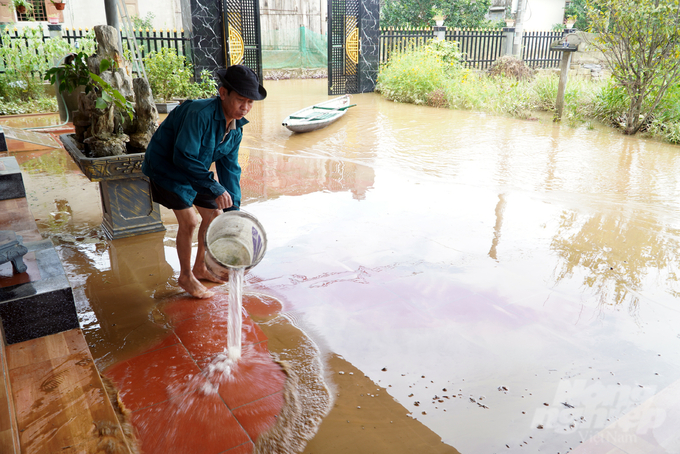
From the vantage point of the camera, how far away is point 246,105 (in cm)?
292

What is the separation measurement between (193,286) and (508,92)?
11.5 m

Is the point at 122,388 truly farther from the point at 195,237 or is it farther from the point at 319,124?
the point at 319,124

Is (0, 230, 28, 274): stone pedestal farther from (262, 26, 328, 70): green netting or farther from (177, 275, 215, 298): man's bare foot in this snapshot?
(262, 26, 328, 70): green netting

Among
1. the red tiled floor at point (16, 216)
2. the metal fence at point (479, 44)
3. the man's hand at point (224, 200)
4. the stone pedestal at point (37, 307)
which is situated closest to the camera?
the stone pedestal at point (37, 307)

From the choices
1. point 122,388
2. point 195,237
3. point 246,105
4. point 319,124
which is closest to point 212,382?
point 122,388

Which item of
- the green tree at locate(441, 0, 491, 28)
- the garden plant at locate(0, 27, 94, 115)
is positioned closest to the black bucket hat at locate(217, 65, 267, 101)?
the garden plant at locate(0, 27, 94, 115)

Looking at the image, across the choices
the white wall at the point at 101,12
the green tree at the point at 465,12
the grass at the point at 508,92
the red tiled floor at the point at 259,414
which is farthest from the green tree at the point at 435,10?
the red tiled floor at the point at 259,414

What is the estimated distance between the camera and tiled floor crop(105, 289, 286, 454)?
89.6 inches

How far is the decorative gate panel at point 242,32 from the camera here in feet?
45.9

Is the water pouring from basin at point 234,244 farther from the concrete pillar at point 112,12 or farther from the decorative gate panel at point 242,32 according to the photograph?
the decorative gate panel at point 242,32

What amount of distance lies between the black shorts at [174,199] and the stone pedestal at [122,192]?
982mm

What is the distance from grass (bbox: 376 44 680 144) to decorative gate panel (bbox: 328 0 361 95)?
100 cm

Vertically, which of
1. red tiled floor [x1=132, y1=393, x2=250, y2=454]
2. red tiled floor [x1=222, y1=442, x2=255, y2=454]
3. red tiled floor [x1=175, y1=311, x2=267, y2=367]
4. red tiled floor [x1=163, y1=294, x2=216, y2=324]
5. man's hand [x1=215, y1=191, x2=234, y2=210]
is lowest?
red tiled floor [x1=222, y1=442, x2=255, y2=454]

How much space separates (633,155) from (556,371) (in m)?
7.13
